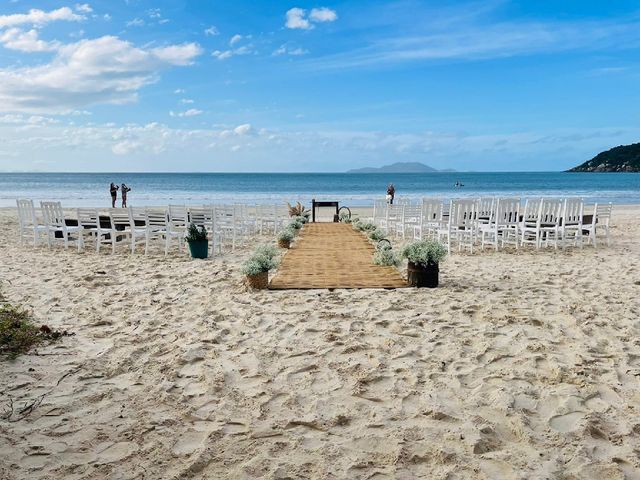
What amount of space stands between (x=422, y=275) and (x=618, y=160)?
12573 cm

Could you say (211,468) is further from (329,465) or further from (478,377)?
(478,377)

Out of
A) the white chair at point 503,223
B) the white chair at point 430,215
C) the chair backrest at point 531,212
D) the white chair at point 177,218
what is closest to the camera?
the white chair at point 177,218

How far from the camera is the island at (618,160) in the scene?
112 m

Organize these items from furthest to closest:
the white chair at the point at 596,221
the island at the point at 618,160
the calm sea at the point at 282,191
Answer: the island at the point at 618,160 → the calm sea at the point at 282,191 → the white chair at the point at 596,221

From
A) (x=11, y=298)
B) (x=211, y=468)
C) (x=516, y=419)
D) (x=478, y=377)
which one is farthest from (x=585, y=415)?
(x=11, y=298)

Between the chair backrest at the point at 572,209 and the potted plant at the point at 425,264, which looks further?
the chair backrest at the point at 572,209

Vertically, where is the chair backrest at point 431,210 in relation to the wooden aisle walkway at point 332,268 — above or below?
above

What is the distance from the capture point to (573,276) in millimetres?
7434

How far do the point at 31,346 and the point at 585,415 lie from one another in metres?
3.95

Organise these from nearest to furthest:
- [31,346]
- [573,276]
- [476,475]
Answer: [476,475], [31,346], [573,276]

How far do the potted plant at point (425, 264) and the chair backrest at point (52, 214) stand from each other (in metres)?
7.52

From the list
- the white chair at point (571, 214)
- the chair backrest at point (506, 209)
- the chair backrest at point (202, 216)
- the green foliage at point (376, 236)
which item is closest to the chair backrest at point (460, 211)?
the chair backrest at point (506, 209)

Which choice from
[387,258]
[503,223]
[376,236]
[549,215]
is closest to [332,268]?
[387,258]

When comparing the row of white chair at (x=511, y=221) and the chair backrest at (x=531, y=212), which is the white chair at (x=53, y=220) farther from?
the chair backrest at (x=531, y=212)
